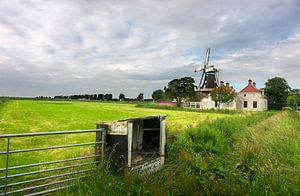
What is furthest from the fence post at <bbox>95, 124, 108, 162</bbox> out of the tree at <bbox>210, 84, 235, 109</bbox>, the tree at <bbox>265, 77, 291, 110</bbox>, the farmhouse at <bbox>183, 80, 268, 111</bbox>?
the tree at <bbox>265, 77, 291, 110</bbox>

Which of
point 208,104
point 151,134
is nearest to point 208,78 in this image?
point 208,104

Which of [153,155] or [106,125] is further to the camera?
[153,155]

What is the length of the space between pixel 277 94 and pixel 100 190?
81.9 m

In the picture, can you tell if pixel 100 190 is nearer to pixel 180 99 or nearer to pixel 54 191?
pixel 54 191

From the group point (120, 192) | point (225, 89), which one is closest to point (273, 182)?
point (120, 192)

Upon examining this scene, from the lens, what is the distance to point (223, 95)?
2522 inches

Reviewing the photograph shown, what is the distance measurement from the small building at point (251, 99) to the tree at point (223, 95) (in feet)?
16.6

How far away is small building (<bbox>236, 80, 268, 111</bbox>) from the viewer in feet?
220

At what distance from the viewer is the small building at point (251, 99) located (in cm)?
6700

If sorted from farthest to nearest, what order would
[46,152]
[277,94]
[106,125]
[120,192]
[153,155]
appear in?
[277,94] < [46,152] < [153,155] < [106,125] < [120,192]

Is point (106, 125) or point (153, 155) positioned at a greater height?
point (106, 125)

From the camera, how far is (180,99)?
74188 mm

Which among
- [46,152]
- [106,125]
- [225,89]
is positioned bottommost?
[46,152]

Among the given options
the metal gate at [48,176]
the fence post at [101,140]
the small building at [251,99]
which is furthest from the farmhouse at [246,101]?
the metal gate at [48,176]
